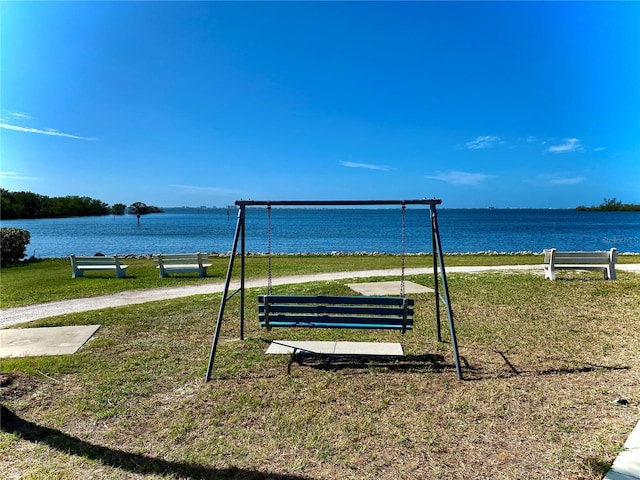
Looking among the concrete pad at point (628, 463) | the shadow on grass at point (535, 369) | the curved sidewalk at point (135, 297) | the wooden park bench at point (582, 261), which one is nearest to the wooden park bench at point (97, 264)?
the curved sidewalk at point (135, 297)

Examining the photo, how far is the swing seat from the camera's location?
550 cm

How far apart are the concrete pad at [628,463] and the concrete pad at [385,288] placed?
658 centimetres

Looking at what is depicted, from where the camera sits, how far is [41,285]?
41.8 feet

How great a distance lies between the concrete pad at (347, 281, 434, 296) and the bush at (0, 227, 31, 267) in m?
18.4

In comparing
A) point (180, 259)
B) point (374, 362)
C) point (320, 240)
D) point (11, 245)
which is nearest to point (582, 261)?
point (374, 362)

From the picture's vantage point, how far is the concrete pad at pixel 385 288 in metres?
10.3

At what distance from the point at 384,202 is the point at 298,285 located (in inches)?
244

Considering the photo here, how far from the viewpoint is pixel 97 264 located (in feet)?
46.8

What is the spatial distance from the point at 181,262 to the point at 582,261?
41.7 feet

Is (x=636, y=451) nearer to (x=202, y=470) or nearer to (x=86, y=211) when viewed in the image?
(x=202, y=470)

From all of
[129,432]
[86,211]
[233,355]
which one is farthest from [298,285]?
[86,211]

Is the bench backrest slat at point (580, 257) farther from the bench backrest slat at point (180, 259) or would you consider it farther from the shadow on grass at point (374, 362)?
the bench backrest slat at point (180, 259)

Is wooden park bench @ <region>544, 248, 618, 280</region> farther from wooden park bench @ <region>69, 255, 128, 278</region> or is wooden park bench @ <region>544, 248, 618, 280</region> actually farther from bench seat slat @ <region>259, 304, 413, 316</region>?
wooden park bench @ <region>69, 255, 128, 278</region>

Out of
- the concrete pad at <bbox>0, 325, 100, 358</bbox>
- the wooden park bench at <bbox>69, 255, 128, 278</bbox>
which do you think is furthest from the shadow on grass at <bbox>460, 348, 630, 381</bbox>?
the wooden park bench at <bbox>69, 255, 128, 278</bbox>
